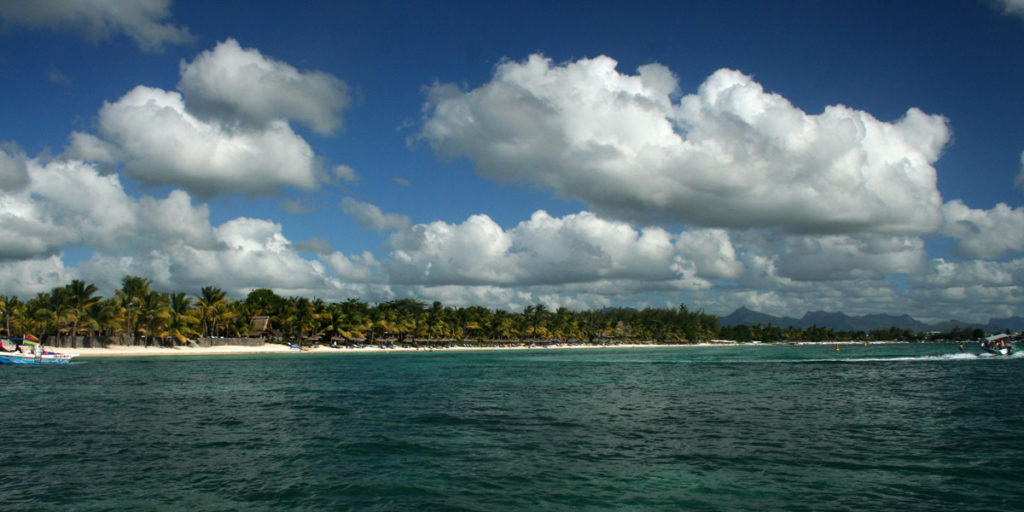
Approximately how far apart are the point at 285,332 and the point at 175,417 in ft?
352

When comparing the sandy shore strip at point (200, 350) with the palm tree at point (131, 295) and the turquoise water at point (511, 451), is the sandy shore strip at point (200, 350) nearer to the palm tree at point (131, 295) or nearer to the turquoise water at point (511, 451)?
the palm tree at point (131, 295)

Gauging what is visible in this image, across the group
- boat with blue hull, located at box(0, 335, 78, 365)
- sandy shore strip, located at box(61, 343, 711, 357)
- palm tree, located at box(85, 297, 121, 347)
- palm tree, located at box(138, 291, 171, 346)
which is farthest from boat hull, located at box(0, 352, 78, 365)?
palm tree, located at box(138, 291, 171, 346)

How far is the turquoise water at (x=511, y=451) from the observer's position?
47.1ft

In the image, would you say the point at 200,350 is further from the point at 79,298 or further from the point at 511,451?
the point at 511,451

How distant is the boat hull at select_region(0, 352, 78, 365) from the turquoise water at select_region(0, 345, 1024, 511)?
35678 mm

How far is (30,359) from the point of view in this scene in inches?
2571

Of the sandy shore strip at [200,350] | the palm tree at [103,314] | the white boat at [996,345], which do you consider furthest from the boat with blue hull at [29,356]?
the white boat at [996,345]

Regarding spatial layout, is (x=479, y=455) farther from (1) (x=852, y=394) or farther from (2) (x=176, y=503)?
(1) (x=852, y=394)

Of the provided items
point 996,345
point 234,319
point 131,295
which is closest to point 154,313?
point 131,295

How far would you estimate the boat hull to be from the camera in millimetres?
64500

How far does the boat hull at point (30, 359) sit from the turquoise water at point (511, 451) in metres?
35.7

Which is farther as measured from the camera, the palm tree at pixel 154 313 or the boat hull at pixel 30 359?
the palm tree at pixel 154 313

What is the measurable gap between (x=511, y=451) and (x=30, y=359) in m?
68.3

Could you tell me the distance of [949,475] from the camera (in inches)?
649
